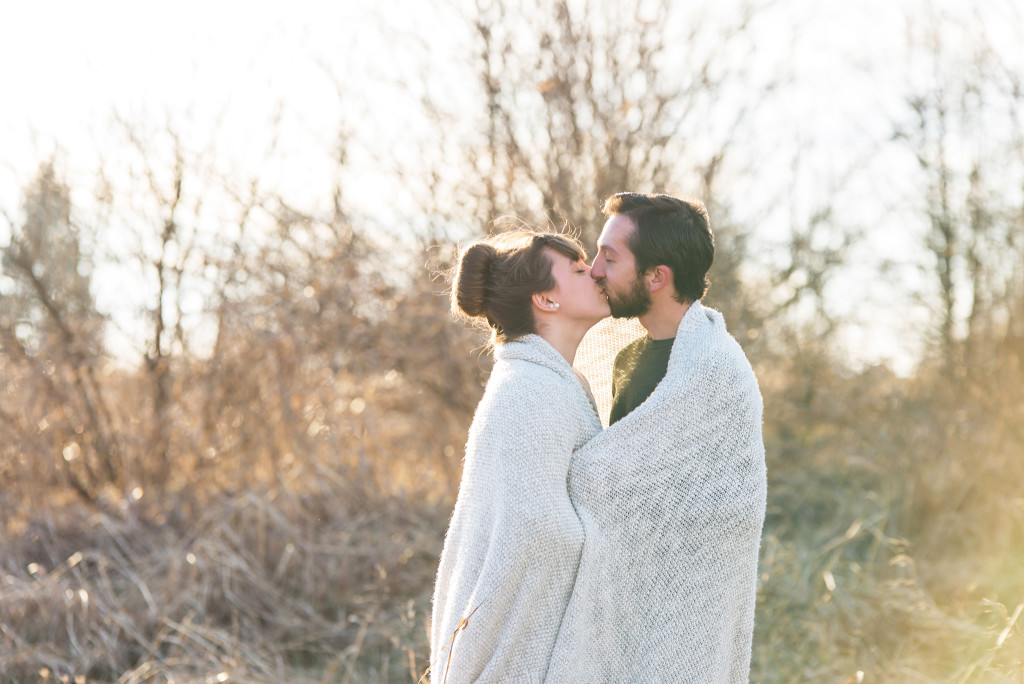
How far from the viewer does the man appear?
2527 millimetres

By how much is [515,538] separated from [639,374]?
72 cm

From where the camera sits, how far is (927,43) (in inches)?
284

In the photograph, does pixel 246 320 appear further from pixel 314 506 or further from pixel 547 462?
pixel 547 462

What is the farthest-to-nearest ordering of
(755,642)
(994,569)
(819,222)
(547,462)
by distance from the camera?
(819,222)
(994,569)
(755,642)
(547,462)

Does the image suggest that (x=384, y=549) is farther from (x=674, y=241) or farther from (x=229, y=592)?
(x=674, y=241)

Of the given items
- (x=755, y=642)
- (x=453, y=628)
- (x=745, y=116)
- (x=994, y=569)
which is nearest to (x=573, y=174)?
(x=745, y=116)

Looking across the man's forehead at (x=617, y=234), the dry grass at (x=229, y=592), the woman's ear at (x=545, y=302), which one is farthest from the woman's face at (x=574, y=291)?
the dry grass at (x=229, y=592)

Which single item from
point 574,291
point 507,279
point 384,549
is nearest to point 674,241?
point 574,291

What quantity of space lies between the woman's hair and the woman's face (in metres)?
0.02

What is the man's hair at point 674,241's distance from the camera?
113 inches

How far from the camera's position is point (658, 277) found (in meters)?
2.88

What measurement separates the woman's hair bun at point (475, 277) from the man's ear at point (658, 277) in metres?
0.48

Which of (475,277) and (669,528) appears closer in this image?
(669,528)

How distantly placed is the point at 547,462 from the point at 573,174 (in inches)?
147
